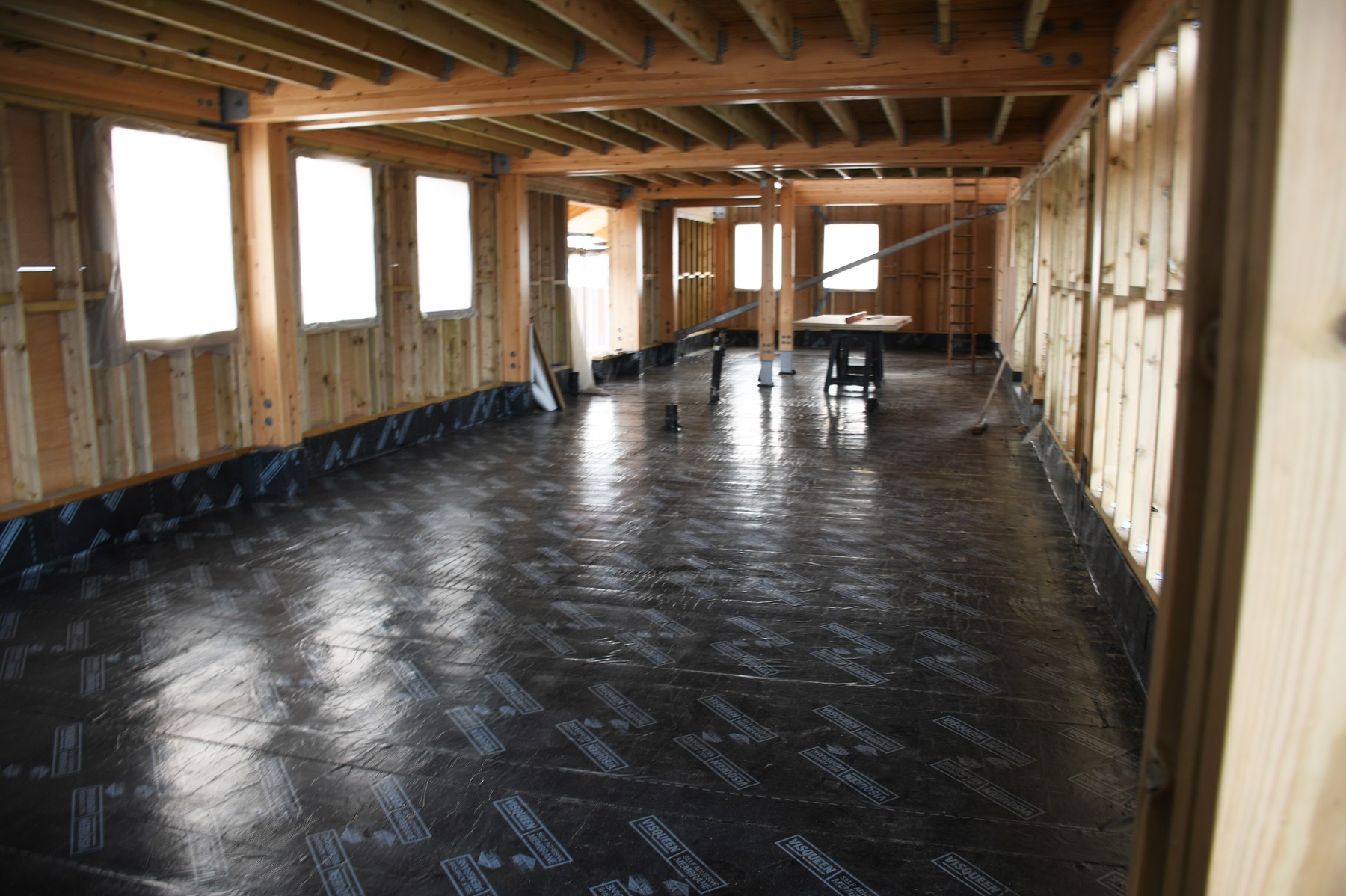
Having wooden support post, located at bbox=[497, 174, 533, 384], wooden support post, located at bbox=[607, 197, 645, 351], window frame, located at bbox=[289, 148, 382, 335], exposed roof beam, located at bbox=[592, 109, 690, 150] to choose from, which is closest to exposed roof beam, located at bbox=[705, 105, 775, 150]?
exposed roof beam, located at bbox=[592, 109, 690, 150]

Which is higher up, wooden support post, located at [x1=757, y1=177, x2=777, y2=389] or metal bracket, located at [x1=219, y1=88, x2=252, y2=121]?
metal bracket, located at [x1=219, y1=88, x2=252, y2=121]

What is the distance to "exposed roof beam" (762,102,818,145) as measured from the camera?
8227mm

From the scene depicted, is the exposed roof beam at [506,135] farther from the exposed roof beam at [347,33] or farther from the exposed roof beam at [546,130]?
the exposed roof beam at [347,33]

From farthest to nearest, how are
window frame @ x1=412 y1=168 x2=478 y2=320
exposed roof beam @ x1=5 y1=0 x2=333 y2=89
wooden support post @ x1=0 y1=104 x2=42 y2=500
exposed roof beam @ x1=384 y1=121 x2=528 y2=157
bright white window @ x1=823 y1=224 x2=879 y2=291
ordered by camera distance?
bright white window @ x1=823 y1=224 x2=879 y2=291
window frame @ x1=412 y1=168 x2=478 y2=320
exposed roof beam @ x1=384 y1=121 x2=528 y2=157
wooden support post @ x1=0 y1=104 x2=42 y2=500
exposed roof beam @ x1=5 y1=0 x2=333 y2=89

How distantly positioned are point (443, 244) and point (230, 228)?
318 centimetres

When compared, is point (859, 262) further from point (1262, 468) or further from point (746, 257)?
point (1262, 468)

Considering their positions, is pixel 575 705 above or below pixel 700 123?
below

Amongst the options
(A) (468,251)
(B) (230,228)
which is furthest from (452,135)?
(B) (230,228)

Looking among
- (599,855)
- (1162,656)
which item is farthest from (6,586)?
(1162,656)

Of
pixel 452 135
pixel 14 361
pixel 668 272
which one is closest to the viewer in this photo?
pixel 14 361

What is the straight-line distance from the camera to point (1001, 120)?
8398 millimetres

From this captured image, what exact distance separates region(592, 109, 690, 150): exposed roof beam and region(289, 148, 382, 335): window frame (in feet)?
7.19

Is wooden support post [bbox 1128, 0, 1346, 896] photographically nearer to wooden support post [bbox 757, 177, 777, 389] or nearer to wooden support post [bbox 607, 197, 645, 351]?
wooden support post [bbox 757, 177, 777, 389]

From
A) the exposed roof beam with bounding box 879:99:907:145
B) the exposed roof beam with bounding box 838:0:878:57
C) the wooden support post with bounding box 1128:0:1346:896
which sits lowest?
the wooden support post with bounding box 1128:0:1346:896
